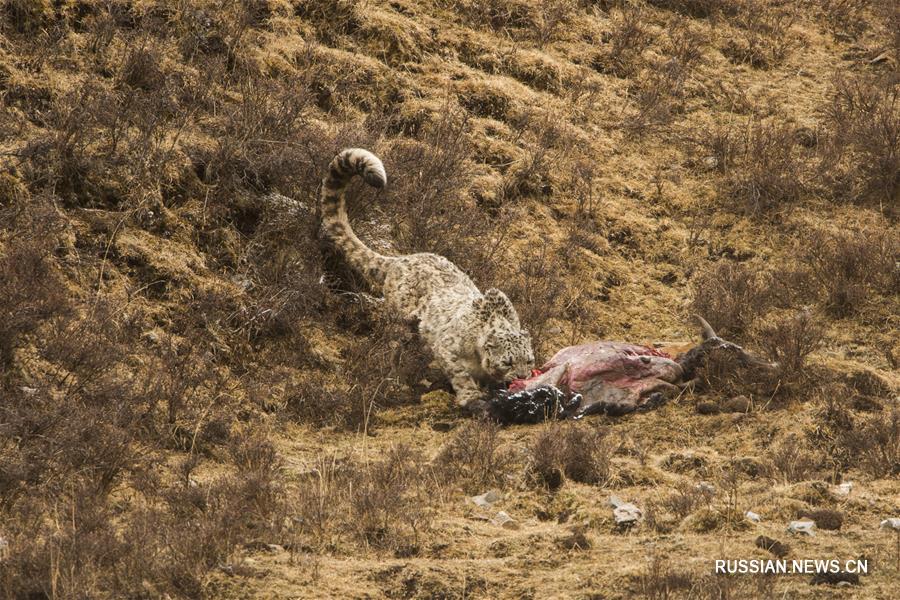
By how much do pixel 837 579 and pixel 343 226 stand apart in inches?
222

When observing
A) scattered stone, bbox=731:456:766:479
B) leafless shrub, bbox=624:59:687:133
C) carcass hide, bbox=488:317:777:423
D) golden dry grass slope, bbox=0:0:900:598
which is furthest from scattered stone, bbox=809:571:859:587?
leafless shrub, bbox=624:59:687:133

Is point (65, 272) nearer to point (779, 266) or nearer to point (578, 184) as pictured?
point (578, 184)

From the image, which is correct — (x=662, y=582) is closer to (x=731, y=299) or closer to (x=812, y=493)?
(x=812, y=493)

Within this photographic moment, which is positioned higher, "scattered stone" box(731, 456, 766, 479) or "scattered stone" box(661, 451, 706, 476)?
"scattered stone" box(731, 456, 766, 479)

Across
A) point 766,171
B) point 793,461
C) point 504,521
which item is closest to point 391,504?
point 504,521

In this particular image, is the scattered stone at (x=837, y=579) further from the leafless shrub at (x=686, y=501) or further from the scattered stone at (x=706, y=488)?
the scattered stone at (x=706, y=488)

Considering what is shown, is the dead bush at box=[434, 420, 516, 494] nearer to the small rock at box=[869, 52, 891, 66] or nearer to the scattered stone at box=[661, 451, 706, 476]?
the scattered stone at box=[661, 451, 706, 476]

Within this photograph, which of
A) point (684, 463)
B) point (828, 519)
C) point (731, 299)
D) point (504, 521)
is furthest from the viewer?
point (731, 299)

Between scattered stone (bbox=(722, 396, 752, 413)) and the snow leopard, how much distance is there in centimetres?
147

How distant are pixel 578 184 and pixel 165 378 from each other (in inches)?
241

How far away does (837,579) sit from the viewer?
630 cm

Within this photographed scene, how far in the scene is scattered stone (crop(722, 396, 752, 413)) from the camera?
30.6 ft

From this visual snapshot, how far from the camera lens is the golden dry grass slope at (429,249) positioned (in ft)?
22.0

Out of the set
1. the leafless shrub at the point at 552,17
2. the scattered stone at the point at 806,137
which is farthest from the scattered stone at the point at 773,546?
A: the leafless shrub at the point at 552,17
